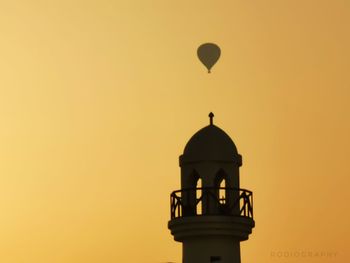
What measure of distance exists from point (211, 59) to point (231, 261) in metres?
12.9

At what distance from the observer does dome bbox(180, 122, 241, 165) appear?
54625 mm

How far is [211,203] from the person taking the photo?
2128 inches

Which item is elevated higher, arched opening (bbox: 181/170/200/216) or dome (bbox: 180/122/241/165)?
dome (bbox: 180/122/241/165)

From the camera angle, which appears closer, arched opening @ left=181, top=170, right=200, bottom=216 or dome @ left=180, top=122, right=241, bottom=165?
arched opening @ left=181, top=170, right=200, bottom=216

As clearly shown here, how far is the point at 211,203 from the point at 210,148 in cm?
308

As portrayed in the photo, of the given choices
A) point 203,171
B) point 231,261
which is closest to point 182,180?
point 203,171

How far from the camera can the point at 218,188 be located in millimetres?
54312

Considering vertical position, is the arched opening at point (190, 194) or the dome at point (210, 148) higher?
the dome at point (210, 148)

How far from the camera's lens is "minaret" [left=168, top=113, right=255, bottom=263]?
53.3m

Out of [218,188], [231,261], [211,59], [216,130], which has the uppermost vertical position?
[211,59]

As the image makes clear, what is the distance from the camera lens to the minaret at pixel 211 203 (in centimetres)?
5331

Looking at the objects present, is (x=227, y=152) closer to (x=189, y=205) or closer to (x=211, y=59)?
(x=189, y=205)

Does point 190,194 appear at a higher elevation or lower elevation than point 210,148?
lower

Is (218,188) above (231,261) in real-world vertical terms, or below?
above
